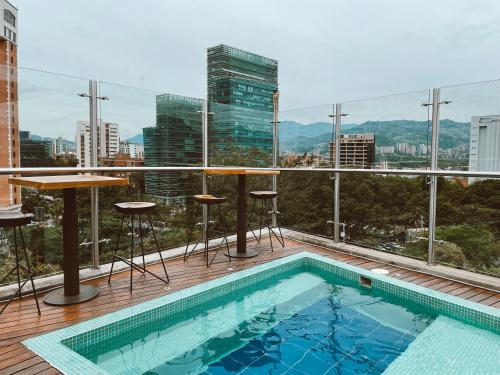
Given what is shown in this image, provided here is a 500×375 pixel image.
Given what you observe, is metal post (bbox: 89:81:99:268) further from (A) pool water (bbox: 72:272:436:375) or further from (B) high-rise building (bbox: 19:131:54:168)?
(A) pool water (bbox: 72:272:436:375)

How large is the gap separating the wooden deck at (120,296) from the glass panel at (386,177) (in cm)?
48

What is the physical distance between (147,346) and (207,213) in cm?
254

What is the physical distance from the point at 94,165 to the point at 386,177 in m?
3.66

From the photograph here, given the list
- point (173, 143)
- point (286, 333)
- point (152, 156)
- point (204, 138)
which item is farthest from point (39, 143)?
point (286, 333)

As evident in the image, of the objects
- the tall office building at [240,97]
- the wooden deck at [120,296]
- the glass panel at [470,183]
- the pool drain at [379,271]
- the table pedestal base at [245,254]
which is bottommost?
the wooden deck at [120,296]

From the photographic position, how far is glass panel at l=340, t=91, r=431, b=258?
4.19 m

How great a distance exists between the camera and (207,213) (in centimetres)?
506

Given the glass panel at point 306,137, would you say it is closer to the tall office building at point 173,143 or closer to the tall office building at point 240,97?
the tall office building at point 240,97

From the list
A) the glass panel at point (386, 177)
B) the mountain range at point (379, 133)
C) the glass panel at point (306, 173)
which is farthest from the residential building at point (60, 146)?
the glass panel at point (386, 177)

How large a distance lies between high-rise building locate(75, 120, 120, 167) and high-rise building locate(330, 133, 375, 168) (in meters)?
3.05

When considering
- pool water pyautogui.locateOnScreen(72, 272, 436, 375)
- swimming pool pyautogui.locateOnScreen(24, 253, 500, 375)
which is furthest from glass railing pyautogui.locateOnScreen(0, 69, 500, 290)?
pool water pyautogui.locateOnScreen(72, 272, 436, 375)

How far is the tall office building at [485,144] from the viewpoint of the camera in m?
3.48

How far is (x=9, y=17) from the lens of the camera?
22641 mm

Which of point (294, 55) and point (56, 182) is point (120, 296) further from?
point (294, 55)
